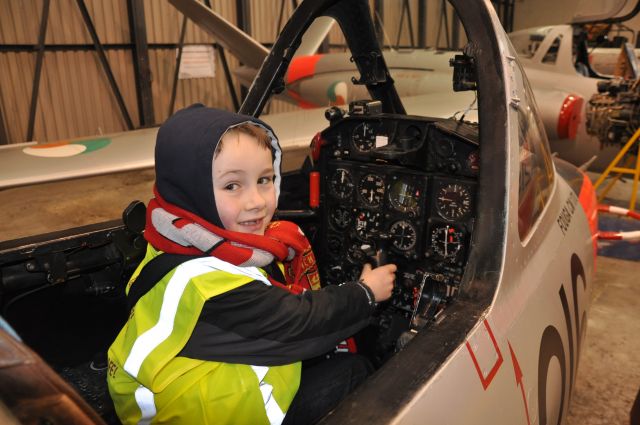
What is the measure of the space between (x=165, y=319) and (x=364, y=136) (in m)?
1.18

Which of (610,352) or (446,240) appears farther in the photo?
(610,352)

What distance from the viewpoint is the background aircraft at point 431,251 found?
1.01m

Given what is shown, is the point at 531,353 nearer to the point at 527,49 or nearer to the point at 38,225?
the point at 38,225

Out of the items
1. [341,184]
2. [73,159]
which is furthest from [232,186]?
[73,159]

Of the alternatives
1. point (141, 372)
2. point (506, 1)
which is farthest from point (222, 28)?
point (506, 1)

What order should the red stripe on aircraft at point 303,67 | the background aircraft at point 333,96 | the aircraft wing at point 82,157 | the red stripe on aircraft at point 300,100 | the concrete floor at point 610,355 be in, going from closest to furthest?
1. the concrete floor at point 610,355
2. the aircraft wing at point 82,157
3. the background aircraft at point 333,96
4. the red stripe on aircraft at point 303,67
5. the red stripe on aircraft at point 300,100

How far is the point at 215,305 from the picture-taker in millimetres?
Result: 964

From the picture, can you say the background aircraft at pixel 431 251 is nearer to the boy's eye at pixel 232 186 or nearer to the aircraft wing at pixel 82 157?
the boy's eye at pixel 232 186

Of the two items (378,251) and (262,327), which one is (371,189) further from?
(262,327)

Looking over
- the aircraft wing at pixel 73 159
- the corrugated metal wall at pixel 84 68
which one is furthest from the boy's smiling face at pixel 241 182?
the corrugated metal wall at pixel 84 68

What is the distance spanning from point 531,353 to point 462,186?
0.63m

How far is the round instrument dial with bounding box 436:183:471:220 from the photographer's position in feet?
5.44

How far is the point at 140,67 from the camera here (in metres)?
7.48

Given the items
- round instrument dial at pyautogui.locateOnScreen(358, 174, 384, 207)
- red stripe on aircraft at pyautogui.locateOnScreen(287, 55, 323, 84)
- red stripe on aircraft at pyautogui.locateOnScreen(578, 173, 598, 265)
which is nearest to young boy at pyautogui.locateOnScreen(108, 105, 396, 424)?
round instrument dial at pyautogui.locateOnScreen(358, 174, 384, 207)
